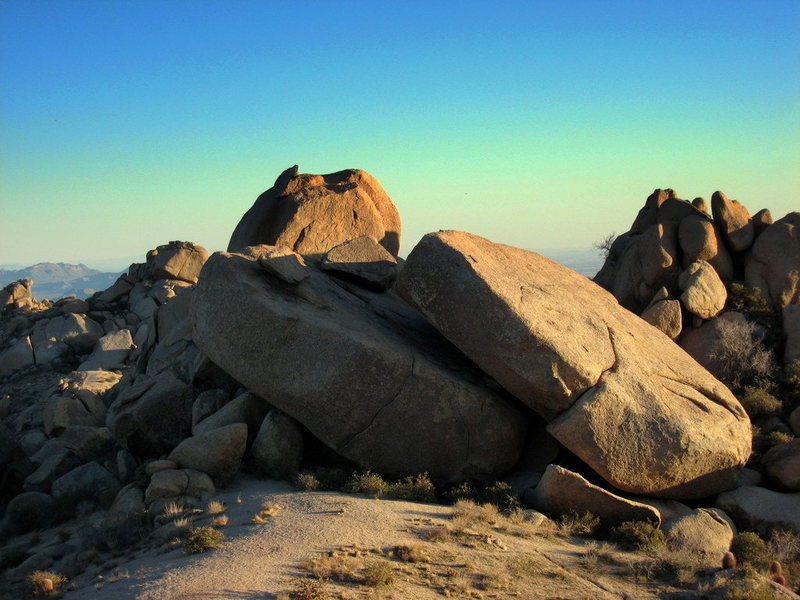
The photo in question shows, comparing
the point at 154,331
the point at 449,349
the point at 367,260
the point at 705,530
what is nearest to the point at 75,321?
the point at 154,331

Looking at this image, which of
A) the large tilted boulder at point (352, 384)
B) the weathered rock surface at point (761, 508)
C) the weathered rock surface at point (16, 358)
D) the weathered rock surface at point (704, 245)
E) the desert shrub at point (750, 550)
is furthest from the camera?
the weathered rock surface at point (16, 358)

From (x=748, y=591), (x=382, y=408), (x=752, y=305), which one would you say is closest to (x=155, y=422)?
(x=382, y=408)

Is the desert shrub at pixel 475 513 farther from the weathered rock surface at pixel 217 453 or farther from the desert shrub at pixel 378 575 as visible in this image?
the weathered rock surface at pixel 217 453

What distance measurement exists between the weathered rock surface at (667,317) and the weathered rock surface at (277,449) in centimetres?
1150

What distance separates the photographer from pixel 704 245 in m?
21.7

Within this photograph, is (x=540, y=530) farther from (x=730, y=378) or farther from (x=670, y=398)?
(x=730, y=378)

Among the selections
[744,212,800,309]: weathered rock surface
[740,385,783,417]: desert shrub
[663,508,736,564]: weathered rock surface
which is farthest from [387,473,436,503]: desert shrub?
[744,212,800,309]: weathered rock surface

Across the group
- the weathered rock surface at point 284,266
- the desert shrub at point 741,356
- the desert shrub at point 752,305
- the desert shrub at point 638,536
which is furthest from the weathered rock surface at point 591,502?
the desert shrub at point 752,305

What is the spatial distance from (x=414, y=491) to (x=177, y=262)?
94.0 ft

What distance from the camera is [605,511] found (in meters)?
12.8

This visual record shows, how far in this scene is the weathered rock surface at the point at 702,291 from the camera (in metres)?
20.4

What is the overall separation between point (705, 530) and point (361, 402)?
707 centimetres

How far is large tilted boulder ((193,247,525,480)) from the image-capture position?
13.8 metres

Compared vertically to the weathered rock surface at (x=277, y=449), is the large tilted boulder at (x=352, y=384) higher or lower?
higher
